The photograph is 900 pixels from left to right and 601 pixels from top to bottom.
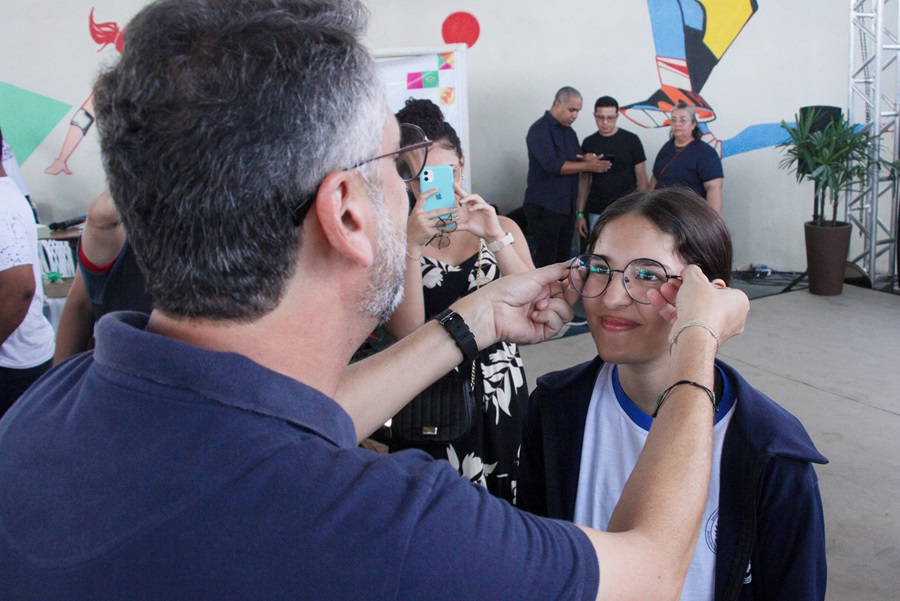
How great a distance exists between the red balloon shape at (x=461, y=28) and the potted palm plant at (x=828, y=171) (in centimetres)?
322

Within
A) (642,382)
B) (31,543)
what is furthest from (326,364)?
(642,382)

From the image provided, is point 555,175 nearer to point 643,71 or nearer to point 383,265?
point 643,71

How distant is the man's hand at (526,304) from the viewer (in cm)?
163

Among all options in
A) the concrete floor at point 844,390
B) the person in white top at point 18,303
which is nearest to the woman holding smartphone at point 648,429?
the person in white top at point 18,303

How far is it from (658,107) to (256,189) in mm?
7552

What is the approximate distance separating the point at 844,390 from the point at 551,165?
3.22 metres

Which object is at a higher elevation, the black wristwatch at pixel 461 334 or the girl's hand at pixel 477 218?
the girl's hand at pixel 477 218

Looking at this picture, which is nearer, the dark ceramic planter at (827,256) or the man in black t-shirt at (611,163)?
the dark ceramic planter at (827,256)

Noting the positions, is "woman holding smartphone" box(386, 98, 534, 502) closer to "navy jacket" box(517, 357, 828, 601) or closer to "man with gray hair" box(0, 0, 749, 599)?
"navy jacket" box(517, 357, 828, 601)

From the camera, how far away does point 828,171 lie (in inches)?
250

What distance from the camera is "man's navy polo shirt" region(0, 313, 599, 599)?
27.2 inches

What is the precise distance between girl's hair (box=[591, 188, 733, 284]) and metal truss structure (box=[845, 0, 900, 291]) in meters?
5.80

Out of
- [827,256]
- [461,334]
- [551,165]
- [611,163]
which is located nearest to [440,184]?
[461,334]

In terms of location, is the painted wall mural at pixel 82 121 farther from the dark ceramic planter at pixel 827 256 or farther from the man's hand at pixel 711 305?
the man's hand at pixel 711 305
